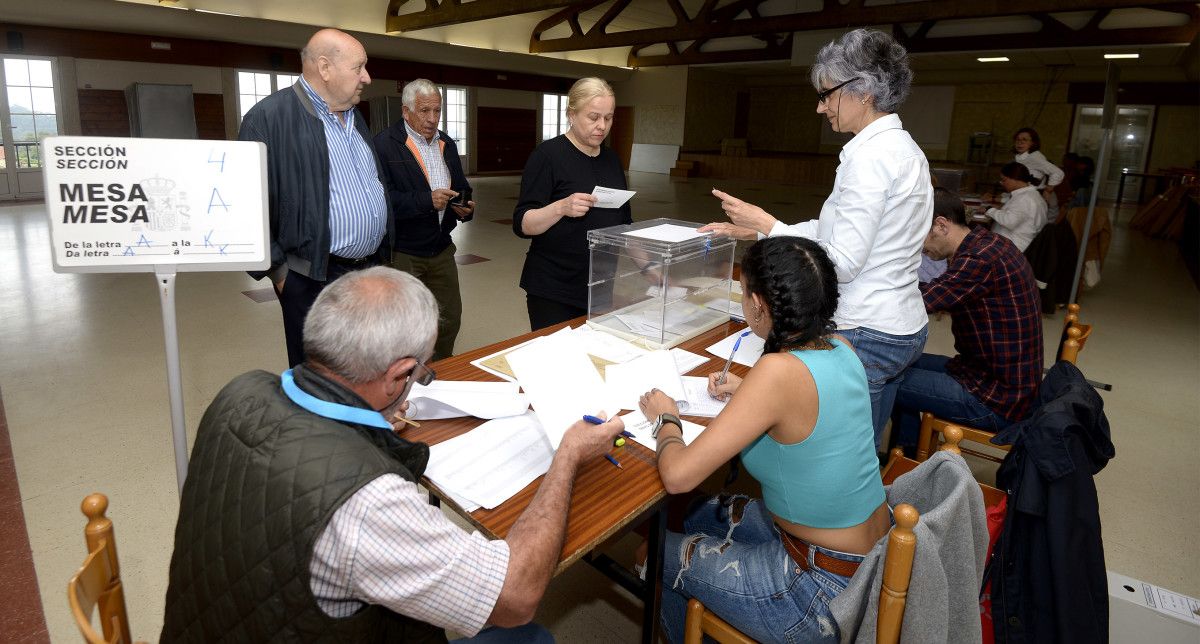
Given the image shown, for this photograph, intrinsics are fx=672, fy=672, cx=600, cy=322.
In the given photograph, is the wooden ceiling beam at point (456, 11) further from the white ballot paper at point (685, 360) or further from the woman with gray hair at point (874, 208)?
the white ballot paper at point (685, 360)

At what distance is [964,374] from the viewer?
239 cm

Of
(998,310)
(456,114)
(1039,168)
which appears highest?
(456,114)

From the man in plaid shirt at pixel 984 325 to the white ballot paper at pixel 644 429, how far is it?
108 cm

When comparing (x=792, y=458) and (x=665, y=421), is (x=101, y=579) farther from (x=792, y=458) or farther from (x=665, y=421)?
(x=792, y=458)

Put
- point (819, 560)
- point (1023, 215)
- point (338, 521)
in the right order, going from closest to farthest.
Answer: point (338, 521) → point (819, 560) → point (1023, 215)

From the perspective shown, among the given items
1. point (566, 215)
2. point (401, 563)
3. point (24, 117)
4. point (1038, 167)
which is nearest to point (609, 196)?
point (566, 215)

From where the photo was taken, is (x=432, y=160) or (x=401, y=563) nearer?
(x=401, y=563)

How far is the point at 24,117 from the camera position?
9.59 metres

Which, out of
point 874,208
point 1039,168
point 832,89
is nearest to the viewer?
point 874,208

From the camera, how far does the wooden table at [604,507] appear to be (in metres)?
1.20

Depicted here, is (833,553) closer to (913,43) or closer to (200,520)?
(200,520)

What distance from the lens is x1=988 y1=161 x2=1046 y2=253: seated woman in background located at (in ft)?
16.1

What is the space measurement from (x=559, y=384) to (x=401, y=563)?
0.85m

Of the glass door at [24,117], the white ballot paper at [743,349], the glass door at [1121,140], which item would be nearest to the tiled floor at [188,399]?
the white ballot paper at [743,349]
